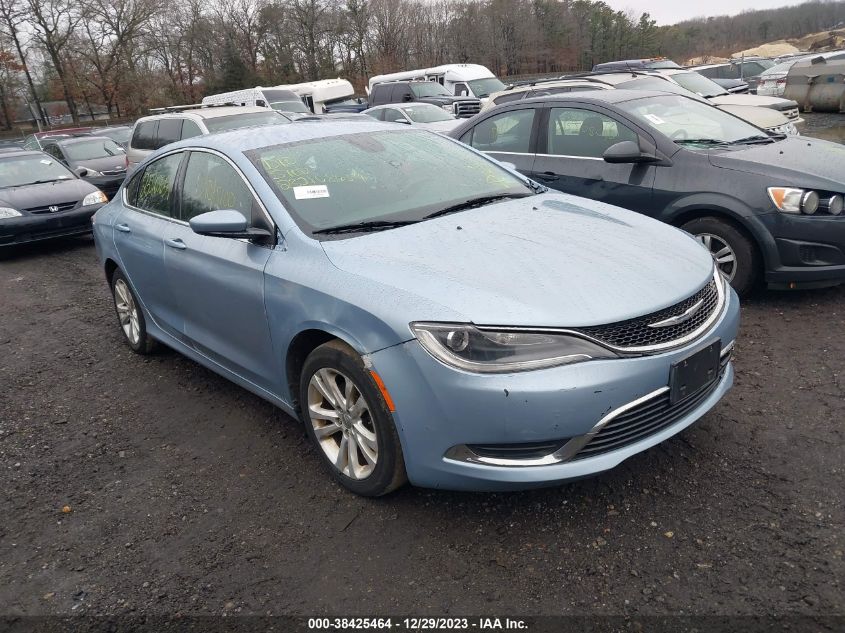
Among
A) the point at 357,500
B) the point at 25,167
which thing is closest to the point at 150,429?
the point at 357,500

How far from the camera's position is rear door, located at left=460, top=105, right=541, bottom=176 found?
6.28 metres

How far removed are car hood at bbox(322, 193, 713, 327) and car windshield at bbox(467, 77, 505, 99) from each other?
21.7 m

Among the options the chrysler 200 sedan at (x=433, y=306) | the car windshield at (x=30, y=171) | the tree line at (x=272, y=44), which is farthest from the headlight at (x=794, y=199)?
the tree line at (x=272, y=44)

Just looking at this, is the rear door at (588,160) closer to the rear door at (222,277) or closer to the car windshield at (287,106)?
the rear door at (222,277)

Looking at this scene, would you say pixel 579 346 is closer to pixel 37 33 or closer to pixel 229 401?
pixel 229 401

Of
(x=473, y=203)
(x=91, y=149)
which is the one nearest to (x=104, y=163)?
(x=91, y=149)

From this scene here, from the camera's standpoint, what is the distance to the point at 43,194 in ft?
32.1

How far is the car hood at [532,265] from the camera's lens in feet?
8.48

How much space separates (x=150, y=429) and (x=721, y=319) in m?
3.25

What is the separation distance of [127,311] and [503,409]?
384 cm

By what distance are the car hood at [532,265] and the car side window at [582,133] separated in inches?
91.9

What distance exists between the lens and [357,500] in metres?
3.12

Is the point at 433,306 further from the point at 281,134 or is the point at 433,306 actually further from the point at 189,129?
the point at 189,129

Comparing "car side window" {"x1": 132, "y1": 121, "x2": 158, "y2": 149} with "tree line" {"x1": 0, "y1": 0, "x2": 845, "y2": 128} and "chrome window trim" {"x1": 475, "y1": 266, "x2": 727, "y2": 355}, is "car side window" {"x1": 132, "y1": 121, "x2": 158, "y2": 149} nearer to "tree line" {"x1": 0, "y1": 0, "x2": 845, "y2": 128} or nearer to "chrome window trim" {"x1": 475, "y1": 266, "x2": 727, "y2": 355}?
"chrome window trim" {"x1": 475, "y1": 266, "x2": 727, "y2": 355}
